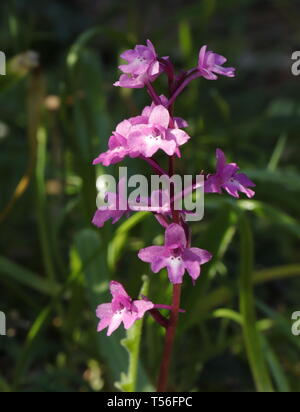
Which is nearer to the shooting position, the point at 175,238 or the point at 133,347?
Result: the point at 175,238

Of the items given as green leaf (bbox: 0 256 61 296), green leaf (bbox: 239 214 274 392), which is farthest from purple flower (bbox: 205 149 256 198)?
green leaf (bbox: 0 256 61 296)

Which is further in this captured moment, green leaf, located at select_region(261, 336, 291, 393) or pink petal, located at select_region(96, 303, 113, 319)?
green leaf, located at select_region(261, 336, 291, 393)

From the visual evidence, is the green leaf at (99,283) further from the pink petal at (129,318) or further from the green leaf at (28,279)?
the pink petal at (129,318)

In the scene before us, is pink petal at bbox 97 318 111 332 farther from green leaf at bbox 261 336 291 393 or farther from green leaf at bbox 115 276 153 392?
green leaf at bbox 261 336 291 393

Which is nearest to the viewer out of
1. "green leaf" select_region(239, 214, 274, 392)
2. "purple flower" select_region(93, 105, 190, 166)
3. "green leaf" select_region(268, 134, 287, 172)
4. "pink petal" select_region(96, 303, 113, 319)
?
"purple flower" select_region(93, 105, 190, 166)

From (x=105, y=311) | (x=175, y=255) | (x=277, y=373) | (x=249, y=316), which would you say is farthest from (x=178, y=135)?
(x=277, y=373)

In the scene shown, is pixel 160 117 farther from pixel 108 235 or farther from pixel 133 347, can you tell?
pixel 108 235

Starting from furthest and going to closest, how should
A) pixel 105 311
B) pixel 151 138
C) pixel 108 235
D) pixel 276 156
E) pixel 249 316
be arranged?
1. pixel 276 156
2. pixel 108 235
3. pixel 249 316
4. pixel 105 311
5. pixel 151 138
